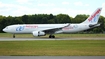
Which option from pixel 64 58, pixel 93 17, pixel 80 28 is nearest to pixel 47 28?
pixel 80 28

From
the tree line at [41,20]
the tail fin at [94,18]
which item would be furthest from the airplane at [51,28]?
the tree line at [41,20]

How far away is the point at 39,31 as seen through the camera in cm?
4297

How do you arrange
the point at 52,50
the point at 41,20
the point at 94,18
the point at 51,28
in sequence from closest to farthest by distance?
the point at 52,50, the point at 51,28, the point at 94,18, the point at 41,20

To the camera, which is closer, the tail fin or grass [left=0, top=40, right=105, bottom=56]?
grass [left=0, top=40, right=105, bottom=56]

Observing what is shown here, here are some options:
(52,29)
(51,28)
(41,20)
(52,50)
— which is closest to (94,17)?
(52,29)

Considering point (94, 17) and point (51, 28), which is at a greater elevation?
point (94, 17)

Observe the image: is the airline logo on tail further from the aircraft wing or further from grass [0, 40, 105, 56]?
grass [0, 40, 105, 56]

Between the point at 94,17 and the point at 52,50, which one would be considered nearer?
the point at 52,50

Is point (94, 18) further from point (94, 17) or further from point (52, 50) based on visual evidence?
point (52, 50)

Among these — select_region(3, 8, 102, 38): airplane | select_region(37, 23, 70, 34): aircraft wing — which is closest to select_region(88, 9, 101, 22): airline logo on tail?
select_region(3, 8, 102, 38): airplane

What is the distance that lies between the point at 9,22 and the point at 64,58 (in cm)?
9025

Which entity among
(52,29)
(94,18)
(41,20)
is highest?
(94,18)

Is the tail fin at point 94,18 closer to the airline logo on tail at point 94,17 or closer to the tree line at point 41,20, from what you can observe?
the airline logo on tail at point 94,17

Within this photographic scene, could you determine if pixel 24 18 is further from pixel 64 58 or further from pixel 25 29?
pixel 64 58
